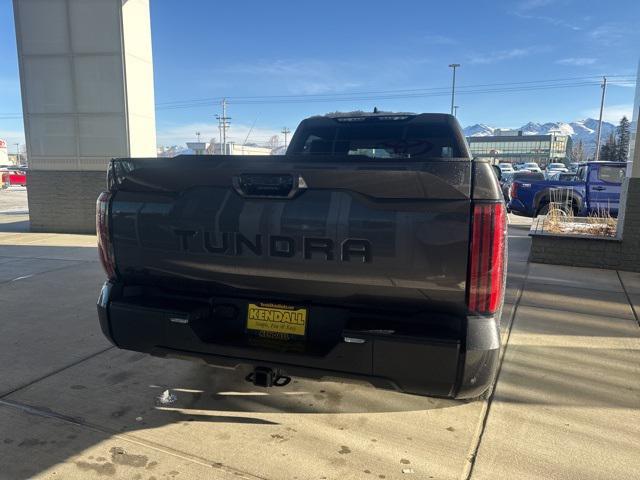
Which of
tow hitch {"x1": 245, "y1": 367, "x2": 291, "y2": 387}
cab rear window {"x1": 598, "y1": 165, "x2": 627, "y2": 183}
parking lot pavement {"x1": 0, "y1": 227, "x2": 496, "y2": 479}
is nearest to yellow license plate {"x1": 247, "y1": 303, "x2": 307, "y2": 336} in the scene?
tow hitch {"x1": 245, "y1": 367, "x2": 291, "y2": 387}

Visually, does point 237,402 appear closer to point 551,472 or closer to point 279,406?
point 279,406

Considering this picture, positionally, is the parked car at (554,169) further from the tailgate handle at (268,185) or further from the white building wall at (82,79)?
the tailgate handle at (268,185)

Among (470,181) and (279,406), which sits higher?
(470,181)

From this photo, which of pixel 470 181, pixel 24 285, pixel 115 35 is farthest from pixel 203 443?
pixel 115 35

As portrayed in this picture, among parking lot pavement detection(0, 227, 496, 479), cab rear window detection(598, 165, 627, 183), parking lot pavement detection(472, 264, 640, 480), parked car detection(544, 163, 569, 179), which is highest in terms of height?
cab rear window detection(598, 165, 627, 183)

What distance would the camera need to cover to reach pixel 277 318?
2643 millimetres

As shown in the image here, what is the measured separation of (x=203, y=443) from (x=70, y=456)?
749 mm

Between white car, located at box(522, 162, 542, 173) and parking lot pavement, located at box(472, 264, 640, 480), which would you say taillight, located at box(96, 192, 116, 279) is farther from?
white car, located at box(522, 162, 542, 173)

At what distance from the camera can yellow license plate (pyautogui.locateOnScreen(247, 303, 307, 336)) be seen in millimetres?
2600

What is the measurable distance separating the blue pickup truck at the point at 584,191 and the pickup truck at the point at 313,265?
1160 centimetres

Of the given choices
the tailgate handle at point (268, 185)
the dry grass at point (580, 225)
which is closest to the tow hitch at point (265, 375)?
the tailgate handle at point (268, 185)

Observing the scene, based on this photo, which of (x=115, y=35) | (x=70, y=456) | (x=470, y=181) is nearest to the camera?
(x=470, y=181)

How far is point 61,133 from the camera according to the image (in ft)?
38.8

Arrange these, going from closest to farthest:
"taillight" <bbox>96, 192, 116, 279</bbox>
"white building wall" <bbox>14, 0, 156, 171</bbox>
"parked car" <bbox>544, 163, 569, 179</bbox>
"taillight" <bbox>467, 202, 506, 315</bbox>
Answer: "taillight" <bbox>467, 202, 506, 315</bbox> < "taillight" <bbox>96, 192, 116, 279</bbox> < "white building wall" <bbox>14, 0, 156, 171</bbox> < "parked car" <bbox>544, 163, 569, 179</bbox>
